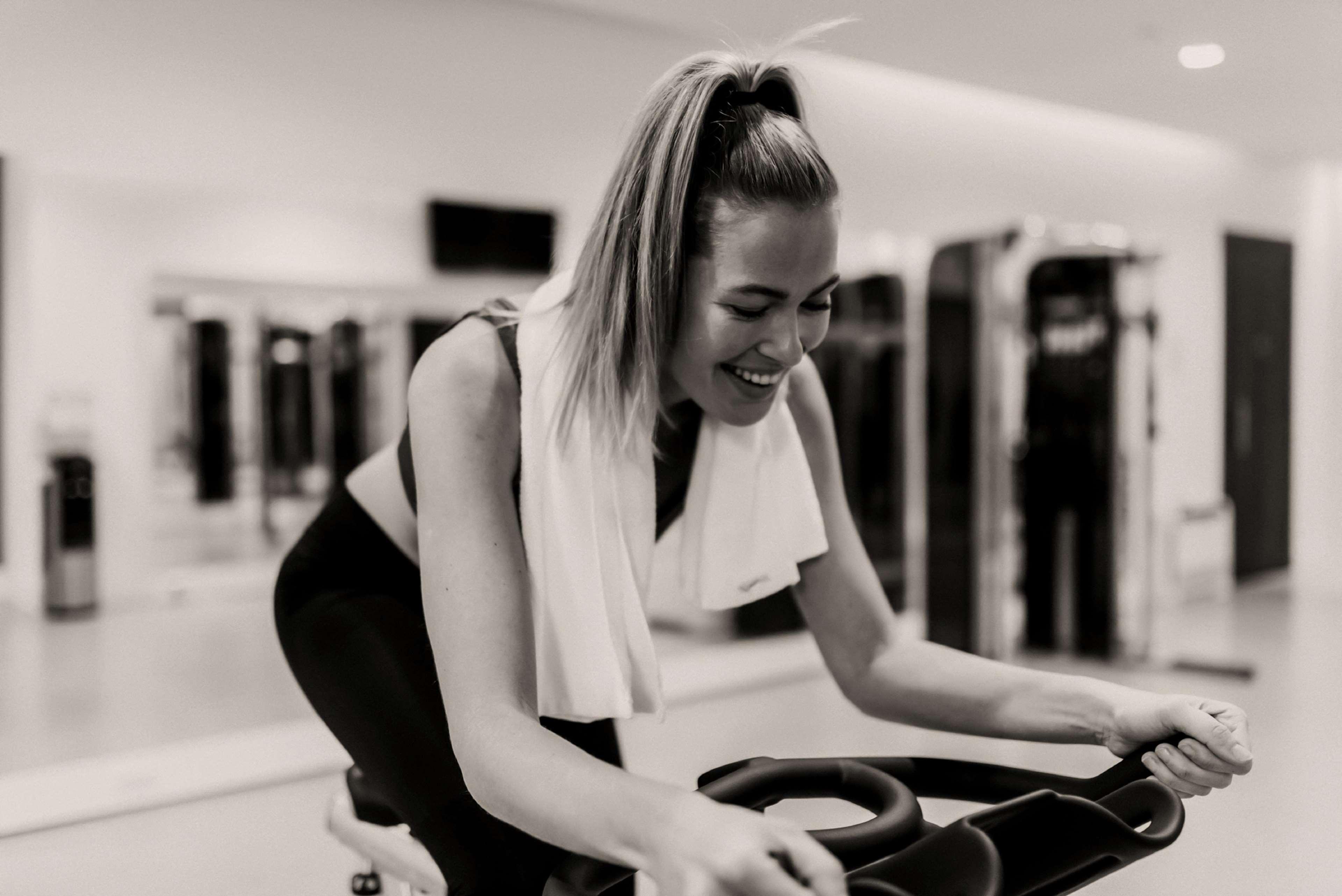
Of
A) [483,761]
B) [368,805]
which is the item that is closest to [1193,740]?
[483,761]

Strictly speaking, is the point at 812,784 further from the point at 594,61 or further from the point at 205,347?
the point at 205,347

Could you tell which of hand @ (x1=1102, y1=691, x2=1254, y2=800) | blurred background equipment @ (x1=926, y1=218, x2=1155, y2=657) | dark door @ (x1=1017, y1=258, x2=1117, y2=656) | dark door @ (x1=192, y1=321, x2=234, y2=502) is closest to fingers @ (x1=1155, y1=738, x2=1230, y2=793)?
hand @ (x1=1102, y1=691, x2=1254, y2=800)

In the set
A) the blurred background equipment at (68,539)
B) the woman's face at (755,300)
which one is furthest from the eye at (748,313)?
the blurred background equipment at (68,539)

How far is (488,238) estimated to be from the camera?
4.74 meters

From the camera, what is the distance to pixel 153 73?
3.58 m

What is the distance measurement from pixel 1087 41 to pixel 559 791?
4809 millimetres

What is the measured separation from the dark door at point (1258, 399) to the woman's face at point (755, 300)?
7034 mm

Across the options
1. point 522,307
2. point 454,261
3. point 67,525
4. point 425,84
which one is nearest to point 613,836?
point 522,307

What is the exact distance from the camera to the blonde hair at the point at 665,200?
1.02 metres

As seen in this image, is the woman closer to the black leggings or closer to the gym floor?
the black leggings

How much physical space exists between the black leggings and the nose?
0.50m

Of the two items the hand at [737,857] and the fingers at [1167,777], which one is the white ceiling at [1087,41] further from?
the hand at [737,857]

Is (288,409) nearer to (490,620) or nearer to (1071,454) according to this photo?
(1071,454)

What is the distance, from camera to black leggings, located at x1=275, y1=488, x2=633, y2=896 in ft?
3.97
